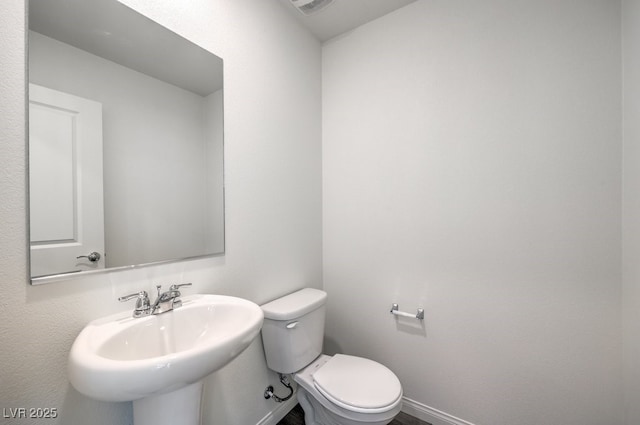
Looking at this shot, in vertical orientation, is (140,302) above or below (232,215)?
below

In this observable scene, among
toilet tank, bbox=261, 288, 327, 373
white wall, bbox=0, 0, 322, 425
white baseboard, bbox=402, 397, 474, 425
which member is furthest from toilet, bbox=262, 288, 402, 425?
white baseboard, bbox=402, 397, 474, 425

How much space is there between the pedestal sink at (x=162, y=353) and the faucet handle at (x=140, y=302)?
3cm

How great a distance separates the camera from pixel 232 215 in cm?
125

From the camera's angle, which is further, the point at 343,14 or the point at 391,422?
the point at 343,14

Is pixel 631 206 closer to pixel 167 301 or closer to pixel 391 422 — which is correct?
pixel 391 422

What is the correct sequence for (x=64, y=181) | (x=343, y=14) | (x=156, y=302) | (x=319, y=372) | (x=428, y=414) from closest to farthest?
(x=64, y=181) < (x=156, y=302) < (x=319, y=372) < (x=428, y=414) < (x=343, y=14)

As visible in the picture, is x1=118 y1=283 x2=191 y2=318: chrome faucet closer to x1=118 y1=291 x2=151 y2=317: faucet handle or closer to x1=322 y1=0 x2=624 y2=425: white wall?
x1=118 y1=291 x2=151 y2=317: faucet handle

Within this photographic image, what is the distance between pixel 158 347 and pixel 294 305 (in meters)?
0.65

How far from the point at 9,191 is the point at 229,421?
1261 millimetres

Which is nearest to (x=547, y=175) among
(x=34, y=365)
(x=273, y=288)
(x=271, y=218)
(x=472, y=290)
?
(x=472, y=290)

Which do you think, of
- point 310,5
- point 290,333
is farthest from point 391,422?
point 310,5

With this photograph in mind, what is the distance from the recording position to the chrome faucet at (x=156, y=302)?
89cm

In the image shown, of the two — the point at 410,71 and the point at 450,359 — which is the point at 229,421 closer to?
the point at 450,359

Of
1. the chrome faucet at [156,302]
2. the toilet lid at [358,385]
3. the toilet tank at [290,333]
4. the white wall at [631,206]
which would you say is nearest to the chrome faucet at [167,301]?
the chrome faucet at [156,302]
